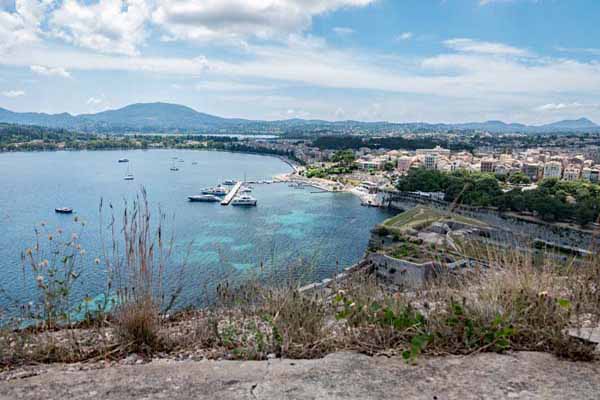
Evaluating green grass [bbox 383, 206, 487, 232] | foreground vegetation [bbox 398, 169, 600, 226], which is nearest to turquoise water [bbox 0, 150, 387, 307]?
green grass [bbox 383, 206, 487, 232]

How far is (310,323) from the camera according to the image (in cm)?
220

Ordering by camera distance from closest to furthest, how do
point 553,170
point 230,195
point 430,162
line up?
point 230,195 → point 553,170 → point 430,162

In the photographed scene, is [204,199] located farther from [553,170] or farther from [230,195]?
[553,170]

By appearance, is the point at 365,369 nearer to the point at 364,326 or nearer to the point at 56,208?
the point at 364,326

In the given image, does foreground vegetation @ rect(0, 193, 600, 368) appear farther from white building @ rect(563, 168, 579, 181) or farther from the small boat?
white building @ rect(563, 168, 579, 181)

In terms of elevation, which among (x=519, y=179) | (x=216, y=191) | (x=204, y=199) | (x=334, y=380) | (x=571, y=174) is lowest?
(x=204, y=199)

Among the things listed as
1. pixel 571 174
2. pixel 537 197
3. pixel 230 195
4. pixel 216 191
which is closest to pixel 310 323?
pixel 537 197

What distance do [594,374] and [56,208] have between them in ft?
101

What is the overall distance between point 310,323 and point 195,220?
1011 inches

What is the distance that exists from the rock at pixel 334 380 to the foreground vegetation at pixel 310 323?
0.11 meters

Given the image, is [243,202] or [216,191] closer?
[243,202]

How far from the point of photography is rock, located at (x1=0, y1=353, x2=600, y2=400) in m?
1.62

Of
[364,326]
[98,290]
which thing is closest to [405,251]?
[98,290]

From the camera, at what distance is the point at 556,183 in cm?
3466
